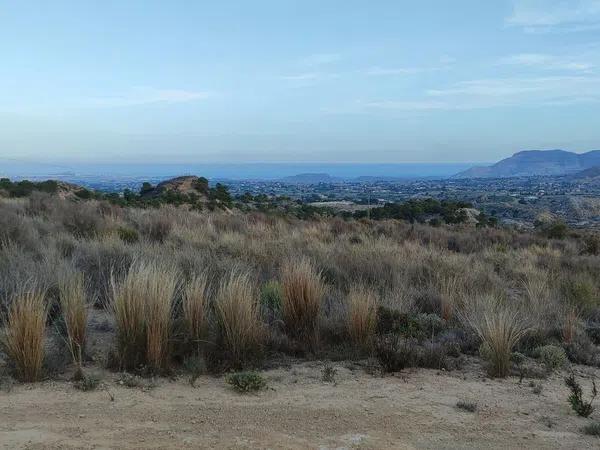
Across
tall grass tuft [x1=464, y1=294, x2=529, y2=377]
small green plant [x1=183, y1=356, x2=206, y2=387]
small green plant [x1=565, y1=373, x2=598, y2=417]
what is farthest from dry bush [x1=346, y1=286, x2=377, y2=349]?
small green plant [x1=565, y1=373, x2=598, y2=417]

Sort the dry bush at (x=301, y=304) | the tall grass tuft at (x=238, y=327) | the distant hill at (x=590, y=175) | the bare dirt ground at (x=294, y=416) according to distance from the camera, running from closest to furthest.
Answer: the bare dirt ground at (x=294, y=416), the tall grass tuft at (x=238, y=327), the dry bush at (x=301, y=304), the distant hill at (x=590, y=175)

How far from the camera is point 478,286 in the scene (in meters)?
9.83

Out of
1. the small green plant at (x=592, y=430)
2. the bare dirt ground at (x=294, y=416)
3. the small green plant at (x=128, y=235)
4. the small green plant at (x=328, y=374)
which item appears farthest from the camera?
the small green plant at (x=128, y=235)

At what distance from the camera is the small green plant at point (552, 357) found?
629 cm

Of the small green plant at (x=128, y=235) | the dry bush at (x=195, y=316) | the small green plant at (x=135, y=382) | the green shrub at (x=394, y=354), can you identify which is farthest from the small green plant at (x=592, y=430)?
the small green plant at (x=128, y=235)

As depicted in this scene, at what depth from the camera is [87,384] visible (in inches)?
193

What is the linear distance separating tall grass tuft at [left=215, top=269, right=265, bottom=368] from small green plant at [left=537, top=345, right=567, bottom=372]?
3.32m

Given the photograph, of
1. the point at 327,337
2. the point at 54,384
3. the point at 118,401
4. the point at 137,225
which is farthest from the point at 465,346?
the point at 137,225

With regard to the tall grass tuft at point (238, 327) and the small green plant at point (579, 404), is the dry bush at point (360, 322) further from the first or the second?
the small green plant at point (579, 404)

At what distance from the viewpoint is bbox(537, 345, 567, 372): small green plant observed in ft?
20.6

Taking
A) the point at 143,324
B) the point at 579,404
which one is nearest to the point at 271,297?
the point at 143,324

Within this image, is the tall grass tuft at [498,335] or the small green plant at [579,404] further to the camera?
the tall grass tuft at [498,335]

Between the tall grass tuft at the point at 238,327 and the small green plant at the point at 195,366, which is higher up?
the tall grass tuft at the point at 238,327

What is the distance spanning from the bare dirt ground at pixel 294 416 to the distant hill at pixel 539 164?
520 ft
